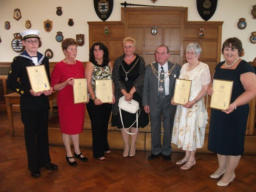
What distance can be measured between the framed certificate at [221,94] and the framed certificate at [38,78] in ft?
5.61

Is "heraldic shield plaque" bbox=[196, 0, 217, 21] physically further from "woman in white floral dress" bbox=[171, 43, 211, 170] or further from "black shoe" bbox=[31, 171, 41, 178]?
"black shoe" bbox=[31, 171, 41, 178]

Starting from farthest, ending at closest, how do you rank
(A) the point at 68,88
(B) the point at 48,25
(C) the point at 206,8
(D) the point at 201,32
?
1. (B) the point at 48,25
2. (D) the point at 201,32
3. (C) the point at 206,8
4. (A) the point at 68,88

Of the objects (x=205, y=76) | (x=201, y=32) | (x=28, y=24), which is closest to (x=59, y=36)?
(x=28, y=24)

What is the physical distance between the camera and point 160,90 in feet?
8.86

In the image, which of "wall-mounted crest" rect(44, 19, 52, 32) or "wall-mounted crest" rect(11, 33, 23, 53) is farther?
"wall-mounted crest" rect(11, 33, 23, 53)

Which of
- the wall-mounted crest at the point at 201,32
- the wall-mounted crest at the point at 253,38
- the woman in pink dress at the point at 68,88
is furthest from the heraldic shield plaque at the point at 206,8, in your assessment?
the woman in pink dress at the point at 68,88

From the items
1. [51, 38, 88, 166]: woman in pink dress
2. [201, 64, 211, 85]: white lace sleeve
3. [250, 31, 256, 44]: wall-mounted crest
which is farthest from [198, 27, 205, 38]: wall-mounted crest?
[51, 38, 88, 166]: woman in pink dress

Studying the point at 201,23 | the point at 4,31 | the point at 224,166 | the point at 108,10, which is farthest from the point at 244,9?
the point at 4,31

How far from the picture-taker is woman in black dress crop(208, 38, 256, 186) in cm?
201

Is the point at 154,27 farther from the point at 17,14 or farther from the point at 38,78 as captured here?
the point at 38,78

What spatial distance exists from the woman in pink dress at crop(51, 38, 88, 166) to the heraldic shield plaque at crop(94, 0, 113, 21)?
12.0 feet

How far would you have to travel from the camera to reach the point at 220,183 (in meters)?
2.36

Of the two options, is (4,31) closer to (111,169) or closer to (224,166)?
(111,169)

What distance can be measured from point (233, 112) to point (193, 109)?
466mm
